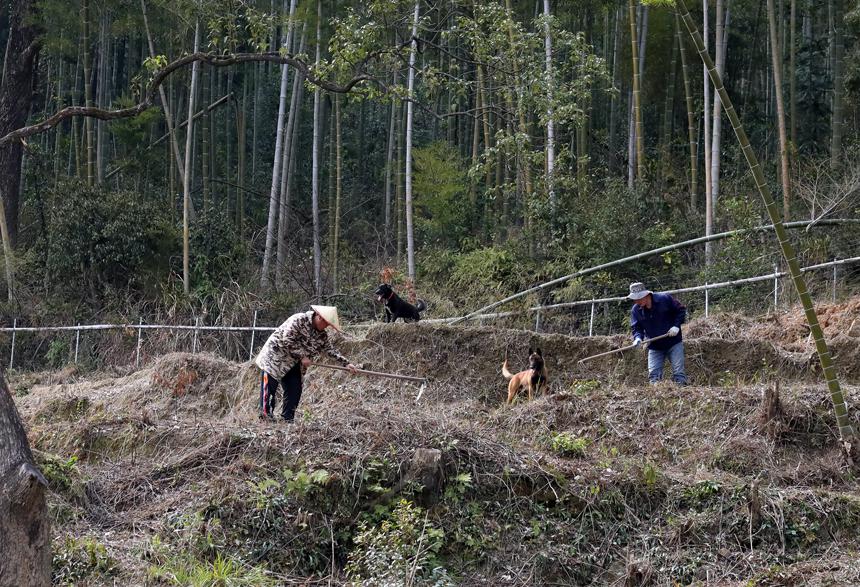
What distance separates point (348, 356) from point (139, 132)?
42.9ft

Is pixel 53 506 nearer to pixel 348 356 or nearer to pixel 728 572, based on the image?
pixel 728 572

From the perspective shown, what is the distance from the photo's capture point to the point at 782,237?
317 inches

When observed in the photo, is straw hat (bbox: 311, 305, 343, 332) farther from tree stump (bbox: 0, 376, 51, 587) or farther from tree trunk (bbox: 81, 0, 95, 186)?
tree trunk (bbox: 81, 0, 95, 186)

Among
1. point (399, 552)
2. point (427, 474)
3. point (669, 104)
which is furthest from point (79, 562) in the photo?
point (669, 104)

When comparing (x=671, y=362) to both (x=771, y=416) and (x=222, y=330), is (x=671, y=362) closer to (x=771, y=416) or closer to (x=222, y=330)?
(x=771, y=416)

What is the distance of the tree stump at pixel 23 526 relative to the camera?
19.1 ft

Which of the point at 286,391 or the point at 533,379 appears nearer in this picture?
the point at 286,391

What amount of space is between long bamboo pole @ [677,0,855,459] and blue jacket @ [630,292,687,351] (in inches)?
105

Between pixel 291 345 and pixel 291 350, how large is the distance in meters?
0.05

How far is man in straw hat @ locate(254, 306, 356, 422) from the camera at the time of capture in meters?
9.51

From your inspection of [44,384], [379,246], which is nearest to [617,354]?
[44,384]

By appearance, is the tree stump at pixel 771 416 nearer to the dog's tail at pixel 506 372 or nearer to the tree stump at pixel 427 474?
the tree stump at pixel 427 474

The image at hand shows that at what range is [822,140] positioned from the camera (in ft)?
73.4

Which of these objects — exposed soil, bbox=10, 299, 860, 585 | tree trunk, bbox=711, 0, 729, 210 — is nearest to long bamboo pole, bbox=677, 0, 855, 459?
exposed soil, bbox=10, 299, 860, 585
